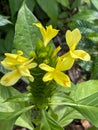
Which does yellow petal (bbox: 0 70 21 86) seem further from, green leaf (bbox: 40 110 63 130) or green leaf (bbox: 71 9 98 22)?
green leaf (bbox: 71 9 98 22)

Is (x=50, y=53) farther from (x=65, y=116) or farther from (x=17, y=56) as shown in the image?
(x=65, y=116)

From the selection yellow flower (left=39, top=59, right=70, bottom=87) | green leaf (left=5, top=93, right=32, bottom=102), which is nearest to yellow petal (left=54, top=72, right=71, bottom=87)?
yellow flower (left=39, top=59, right=70, bottom=87)

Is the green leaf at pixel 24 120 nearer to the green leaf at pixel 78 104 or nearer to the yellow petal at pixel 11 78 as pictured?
the green leaf at pixel 78 104

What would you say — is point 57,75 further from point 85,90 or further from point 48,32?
point 85,90

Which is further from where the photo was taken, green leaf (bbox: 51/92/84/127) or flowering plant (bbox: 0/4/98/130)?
green leaf (bbox: 51/92/84/127)

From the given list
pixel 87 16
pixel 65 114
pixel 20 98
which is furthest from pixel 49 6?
pixel 20 98

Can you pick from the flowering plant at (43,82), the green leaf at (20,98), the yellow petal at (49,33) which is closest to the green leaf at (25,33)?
the flowering plant at (43,82)
